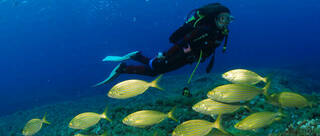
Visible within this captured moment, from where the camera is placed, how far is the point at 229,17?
3750 millimetres

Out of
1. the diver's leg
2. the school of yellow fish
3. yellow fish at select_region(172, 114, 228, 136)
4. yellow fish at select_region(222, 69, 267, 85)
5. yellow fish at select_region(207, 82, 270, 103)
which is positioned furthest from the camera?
the diver's leg

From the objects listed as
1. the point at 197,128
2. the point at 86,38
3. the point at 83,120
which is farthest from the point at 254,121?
the point at 86,38

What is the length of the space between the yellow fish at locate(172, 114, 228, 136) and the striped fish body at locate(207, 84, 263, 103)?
1.02 feet

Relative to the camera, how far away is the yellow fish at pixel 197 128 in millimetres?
2137

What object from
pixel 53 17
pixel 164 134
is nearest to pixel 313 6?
pixel 53 17

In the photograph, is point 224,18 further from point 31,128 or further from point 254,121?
point 31,128

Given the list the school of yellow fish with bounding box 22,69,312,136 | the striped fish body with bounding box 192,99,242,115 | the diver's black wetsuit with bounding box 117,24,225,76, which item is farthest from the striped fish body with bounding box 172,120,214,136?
the diver's black wetsuit with bounding box 117,24,225,76

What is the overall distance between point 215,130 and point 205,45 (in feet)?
7.50

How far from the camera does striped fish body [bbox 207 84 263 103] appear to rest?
2416mm

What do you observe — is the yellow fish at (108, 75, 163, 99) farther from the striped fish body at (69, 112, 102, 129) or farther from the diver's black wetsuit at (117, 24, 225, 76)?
the diver's black wetsuit at (117, 24, 225, 76)

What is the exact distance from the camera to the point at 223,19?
3.79 m

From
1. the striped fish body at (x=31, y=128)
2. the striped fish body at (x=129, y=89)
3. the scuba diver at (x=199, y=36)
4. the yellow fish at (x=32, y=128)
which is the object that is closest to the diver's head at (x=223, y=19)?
the scuba diver at (x=199, y=36)

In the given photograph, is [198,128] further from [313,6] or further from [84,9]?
[313,6]

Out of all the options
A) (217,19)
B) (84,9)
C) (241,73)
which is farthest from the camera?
(84,9)
